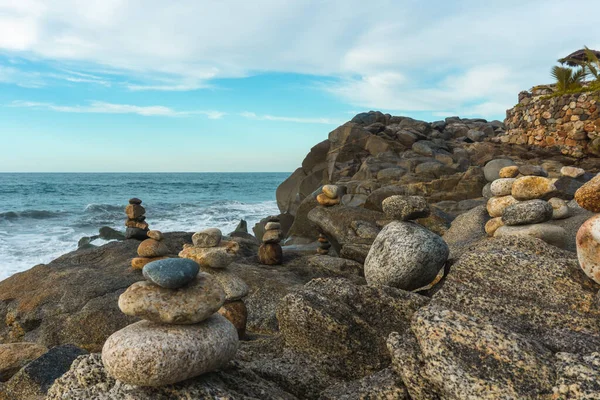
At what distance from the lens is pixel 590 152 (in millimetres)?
22578

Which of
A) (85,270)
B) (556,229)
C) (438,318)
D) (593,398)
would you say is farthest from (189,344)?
(85,270)

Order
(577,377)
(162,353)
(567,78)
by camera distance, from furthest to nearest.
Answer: (567,78), (162,353), (577,377)

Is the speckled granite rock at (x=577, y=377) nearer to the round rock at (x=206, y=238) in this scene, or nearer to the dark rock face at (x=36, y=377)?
the dark rock face at (x=36, y=377)

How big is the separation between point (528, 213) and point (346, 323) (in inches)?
222

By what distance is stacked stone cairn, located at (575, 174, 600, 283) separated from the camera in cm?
471

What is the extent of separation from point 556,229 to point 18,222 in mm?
36899

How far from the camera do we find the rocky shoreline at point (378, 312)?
370 cm

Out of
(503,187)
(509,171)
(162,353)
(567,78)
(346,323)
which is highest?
(567,78)

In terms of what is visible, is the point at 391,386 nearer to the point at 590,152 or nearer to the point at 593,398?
the point at 593,398

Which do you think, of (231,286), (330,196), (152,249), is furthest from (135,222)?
(231,286)

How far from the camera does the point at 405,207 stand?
24.0 feet

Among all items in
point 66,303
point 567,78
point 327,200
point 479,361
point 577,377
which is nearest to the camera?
point 577,377

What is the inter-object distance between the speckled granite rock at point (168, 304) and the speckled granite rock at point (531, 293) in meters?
2.55

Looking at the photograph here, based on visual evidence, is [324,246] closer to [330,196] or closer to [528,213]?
[330,196]
